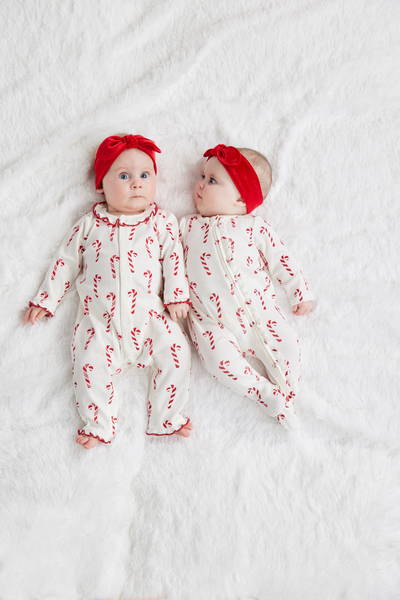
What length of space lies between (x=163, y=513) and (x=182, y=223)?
105 centimetres

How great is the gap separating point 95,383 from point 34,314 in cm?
34

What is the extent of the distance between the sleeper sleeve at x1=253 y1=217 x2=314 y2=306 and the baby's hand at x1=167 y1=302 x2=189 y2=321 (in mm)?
380

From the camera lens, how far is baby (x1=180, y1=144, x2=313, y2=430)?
1683 mm

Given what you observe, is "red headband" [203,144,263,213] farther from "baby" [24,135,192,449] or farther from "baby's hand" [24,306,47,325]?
"baby's hand" [24,306,47,325]

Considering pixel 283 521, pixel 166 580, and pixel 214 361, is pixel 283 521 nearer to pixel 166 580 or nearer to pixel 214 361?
pixel 166 580

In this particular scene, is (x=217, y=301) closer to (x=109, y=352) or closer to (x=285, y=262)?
(x=285, y=262)

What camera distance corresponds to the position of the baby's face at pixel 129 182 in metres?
1.70

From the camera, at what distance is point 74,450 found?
1.63 meters

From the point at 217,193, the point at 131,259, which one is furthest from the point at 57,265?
the point at 217,193

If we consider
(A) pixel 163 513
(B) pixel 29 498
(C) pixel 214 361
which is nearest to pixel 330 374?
(C) pixel 214 361

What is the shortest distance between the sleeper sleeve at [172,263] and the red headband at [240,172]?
0.90 feet

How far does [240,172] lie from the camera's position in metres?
1.74

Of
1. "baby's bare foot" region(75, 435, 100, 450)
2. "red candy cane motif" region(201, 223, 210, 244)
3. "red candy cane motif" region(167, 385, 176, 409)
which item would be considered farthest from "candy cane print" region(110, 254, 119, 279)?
"baby's bare foot" region(75, 435, 100, 450)

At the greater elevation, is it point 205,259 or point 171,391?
point 205,259
